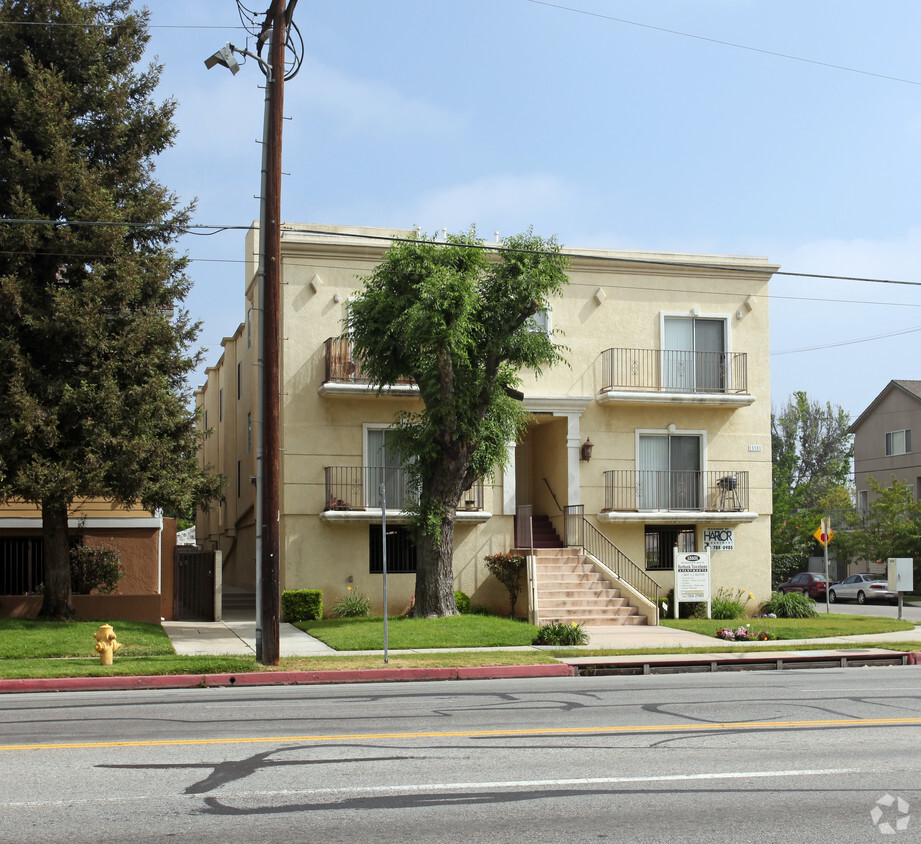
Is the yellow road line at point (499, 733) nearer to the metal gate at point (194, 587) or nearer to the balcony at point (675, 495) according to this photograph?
the metal gate at point (194, 587)

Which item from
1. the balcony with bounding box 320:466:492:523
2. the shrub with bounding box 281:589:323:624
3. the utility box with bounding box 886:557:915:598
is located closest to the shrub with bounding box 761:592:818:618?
the utility box with bounding box 886:557:915:598

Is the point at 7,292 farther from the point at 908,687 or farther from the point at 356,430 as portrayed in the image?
the point at 908,687

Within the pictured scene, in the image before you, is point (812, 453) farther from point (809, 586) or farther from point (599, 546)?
point (599, 546)

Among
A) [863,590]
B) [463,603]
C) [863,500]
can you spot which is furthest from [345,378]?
[863,500]

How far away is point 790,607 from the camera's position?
26172 mm

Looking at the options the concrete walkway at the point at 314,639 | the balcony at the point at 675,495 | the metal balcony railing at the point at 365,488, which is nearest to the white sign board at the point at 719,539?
the balcony at the point at 675,495

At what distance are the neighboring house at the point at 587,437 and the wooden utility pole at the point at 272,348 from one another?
8.38 meters

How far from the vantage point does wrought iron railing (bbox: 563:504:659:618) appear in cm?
2608

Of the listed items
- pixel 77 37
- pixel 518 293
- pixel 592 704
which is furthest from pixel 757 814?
pixel 77 37

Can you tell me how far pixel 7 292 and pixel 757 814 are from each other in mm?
16034

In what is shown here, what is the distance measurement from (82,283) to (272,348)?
18.6 ft

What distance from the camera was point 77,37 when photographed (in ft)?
65.1

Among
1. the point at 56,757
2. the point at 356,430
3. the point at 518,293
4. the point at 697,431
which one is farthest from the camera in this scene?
the point at 697,431

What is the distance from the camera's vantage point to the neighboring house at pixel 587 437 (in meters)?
24.9
